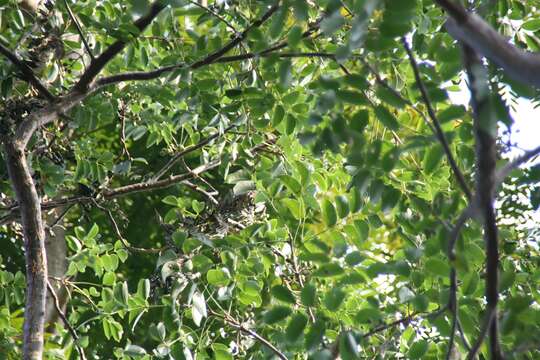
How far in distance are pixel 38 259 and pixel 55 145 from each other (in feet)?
1.42

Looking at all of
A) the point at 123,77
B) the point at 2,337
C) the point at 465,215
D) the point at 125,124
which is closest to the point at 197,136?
the point at 125,124

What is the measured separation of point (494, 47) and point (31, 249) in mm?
1433

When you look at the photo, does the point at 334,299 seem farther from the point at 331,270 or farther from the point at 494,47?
the point at 494,47

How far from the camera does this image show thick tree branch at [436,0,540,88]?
2.59 feet

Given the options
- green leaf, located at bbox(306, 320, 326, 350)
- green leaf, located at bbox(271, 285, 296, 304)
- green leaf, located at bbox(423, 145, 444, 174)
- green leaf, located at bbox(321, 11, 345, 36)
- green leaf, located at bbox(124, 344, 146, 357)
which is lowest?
green leaf, located at bbox(306, 320, 326, 350)

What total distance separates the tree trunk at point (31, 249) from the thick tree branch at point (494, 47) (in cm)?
131

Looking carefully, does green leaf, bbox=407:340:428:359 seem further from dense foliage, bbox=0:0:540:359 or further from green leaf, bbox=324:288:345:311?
green leaf, bbox=324:288:345:311

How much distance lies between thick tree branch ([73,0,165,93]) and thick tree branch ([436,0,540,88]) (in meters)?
1.13

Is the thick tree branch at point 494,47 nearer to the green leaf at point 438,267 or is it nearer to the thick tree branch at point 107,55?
the green leaf at point 438,267

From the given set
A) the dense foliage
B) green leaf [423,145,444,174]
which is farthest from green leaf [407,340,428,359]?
green leaf [423,145,444,174]

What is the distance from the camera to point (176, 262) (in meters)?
1.93

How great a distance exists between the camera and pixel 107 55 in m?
1.99

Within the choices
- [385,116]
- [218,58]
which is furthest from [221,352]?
[385,116]

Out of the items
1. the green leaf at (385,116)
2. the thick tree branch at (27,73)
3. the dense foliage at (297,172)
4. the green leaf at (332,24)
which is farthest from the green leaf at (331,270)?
the thick tree branch at (27,73)
